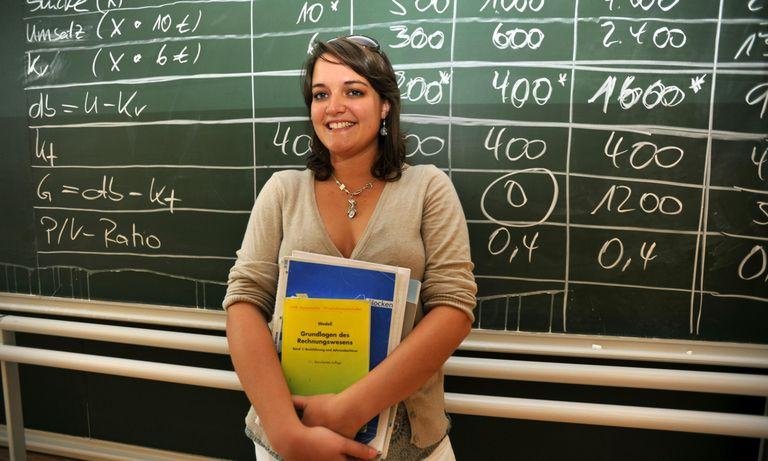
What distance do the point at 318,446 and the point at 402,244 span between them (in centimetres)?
42

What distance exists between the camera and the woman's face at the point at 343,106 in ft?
3.07

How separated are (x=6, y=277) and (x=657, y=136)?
251 cm

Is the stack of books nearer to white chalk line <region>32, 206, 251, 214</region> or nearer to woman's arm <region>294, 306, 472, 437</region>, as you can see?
woman's arm <region>294, 306, 472, 437</region>

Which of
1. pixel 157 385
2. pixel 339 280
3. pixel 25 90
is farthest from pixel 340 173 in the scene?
pixel 25 90

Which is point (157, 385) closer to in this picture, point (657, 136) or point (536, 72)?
point (536, 72)

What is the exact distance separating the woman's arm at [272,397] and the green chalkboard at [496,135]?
2.33 feet

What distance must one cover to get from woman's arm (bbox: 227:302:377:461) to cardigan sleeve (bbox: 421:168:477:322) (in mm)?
326

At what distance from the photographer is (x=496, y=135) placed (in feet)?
4.43

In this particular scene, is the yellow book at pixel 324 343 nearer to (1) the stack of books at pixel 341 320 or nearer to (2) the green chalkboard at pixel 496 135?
(1) the stack of books at pixel 341 320

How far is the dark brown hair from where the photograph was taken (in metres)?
0.94

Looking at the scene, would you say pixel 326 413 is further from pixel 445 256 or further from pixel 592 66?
pixel 592 66

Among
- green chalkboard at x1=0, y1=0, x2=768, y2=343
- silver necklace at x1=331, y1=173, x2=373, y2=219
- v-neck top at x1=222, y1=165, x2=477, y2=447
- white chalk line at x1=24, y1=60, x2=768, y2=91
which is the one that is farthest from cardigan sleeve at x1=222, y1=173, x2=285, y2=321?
white chalk line at x1=24, y1=60, x2=768, y2=91

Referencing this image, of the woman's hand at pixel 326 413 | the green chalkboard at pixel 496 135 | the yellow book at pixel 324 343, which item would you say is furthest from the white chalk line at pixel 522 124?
the woman's hand at pixel 326 413

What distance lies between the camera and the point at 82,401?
1872 millimetres
